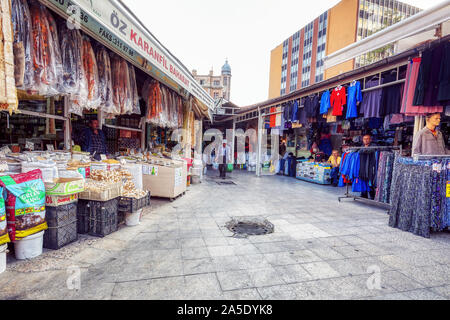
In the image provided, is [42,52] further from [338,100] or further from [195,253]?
[338,100]

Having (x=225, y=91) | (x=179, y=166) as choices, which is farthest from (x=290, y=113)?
(x=225, y=91)

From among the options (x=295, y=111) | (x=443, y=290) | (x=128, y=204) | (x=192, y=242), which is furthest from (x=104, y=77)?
(x=295, y=111)

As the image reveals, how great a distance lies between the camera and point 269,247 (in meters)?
3.23

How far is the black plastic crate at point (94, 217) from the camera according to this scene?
10.9ft

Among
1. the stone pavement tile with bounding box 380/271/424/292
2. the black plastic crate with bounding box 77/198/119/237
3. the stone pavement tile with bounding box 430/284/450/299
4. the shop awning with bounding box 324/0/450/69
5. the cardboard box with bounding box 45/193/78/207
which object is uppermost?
the shop awning with bounding box 324/0/450/69

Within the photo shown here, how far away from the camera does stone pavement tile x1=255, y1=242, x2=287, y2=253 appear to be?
10.2ft

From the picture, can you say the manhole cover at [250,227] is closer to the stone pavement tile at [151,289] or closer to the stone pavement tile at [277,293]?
the stone pavement tile at [277,293]

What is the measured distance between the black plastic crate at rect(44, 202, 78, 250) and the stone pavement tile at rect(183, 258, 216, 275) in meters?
1.72

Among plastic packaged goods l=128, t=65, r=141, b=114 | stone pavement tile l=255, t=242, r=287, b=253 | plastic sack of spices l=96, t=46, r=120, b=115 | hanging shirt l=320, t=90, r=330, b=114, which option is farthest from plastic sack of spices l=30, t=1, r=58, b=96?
hanging shirt l=320, t=90, r=330, b=114

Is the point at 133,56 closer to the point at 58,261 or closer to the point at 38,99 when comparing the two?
the point at 38,99

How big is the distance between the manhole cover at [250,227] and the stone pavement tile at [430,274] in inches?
76.7

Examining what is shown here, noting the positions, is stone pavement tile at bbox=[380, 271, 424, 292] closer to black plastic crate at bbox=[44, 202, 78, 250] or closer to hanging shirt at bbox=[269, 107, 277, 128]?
black plastic crate at bbox=[44, 202, 78, 250]

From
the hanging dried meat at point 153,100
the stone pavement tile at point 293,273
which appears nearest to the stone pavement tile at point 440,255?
the stone pavement tile at point 293,273

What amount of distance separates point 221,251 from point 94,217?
2.06 m
